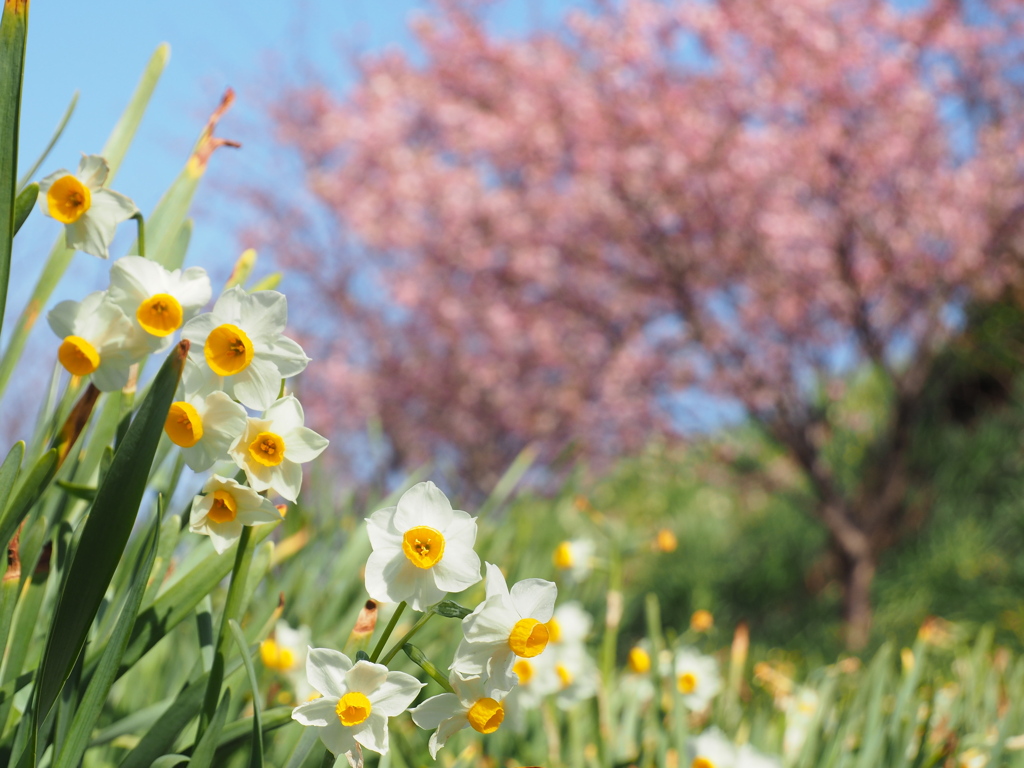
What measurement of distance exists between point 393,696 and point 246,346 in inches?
10.0

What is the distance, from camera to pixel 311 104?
10812 millimetres

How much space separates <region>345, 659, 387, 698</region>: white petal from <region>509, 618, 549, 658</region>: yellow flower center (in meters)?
0.09

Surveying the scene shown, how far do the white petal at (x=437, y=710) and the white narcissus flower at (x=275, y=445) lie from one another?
0.17 m

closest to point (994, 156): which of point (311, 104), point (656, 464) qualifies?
point (656, 464)

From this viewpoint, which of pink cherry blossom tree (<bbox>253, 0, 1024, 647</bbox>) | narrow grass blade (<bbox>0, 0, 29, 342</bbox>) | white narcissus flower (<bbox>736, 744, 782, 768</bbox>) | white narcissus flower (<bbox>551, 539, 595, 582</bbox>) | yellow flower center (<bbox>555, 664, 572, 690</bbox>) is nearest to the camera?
narrow grass blade (<bbox>0, 0, 29, 342</bbox>)

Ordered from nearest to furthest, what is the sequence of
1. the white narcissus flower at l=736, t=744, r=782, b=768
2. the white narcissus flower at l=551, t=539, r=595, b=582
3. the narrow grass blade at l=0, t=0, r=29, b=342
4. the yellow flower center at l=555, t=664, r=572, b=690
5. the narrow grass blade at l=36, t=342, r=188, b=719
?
the narrow grass blade at l=36, t=342, r=188, b=719, the narrow grass blade at l=0, t=0, r=29, b=342, the white narcissus flower at l=736, t=744, r=782, b=768, the yellow flower center at l=555, t=664, r=572, b=690, the white narcissus flower at l=551, t=539, r=595, b=582

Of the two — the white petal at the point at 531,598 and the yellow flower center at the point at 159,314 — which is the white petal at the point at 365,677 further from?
the yellow flower center at the point at 159,314

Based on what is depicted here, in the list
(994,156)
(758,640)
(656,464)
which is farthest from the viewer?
(656,464)

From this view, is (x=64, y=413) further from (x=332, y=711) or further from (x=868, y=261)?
(x=868, y=261)

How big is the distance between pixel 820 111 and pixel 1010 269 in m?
1.65

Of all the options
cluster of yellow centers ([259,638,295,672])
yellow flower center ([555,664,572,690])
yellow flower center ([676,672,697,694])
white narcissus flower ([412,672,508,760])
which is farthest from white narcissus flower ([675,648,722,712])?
white narcissus flower ([412,672,508,760])

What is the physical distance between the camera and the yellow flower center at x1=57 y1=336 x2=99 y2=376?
562 millimetres

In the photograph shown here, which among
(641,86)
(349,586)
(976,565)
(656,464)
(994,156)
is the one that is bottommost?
(349,586)

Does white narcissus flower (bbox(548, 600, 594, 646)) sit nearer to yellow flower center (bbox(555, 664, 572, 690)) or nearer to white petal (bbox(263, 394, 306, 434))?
yellow flower center (bbox(555, 664, 572, 690))
